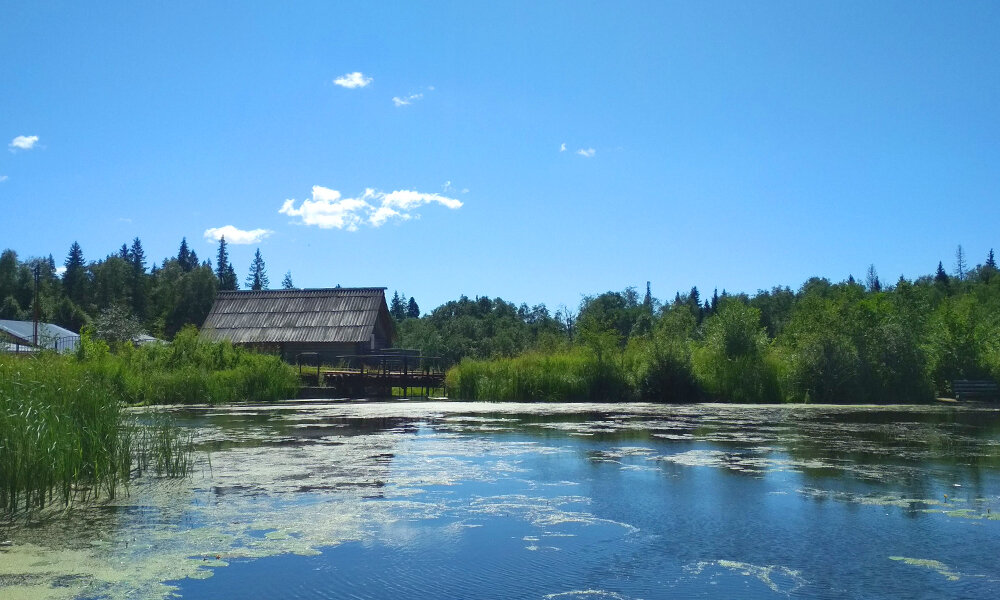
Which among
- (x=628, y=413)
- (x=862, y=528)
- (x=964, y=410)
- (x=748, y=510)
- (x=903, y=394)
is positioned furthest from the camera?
(x=903, y=394)

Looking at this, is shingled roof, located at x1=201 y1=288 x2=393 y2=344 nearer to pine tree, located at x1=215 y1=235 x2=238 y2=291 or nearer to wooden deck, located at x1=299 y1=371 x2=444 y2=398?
wooden deck, located at x1=299 y1=371 x2=444 y2=398

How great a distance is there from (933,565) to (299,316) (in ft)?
122

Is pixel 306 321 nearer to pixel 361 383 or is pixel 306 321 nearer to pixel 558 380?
pixel 361 383

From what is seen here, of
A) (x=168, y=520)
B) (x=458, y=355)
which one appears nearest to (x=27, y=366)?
(x=168, y=520)

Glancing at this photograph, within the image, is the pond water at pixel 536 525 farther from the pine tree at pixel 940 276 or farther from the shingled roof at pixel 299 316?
the pine tree at pixel 940 276

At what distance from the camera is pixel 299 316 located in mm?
40094

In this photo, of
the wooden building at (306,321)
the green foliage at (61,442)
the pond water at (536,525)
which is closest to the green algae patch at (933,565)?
the pond water at (536,525)

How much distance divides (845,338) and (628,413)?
405 inches

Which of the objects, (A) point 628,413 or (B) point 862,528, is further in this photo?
(A) point 628,413

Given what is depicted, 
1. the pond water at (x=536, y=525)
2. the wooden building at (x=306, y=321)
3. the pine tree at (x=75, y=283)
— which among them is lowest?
the pond water at (x=536, y=525)

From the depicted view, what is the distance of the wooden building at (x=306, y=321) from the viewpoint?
1511 inches

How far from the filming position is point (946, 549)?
579 centimetres

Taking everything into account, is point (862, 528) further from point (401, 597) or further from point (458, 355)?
point (458, 355)

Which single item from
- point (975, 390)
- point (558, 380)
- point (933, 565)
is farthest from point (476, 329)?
point (933, 565)
